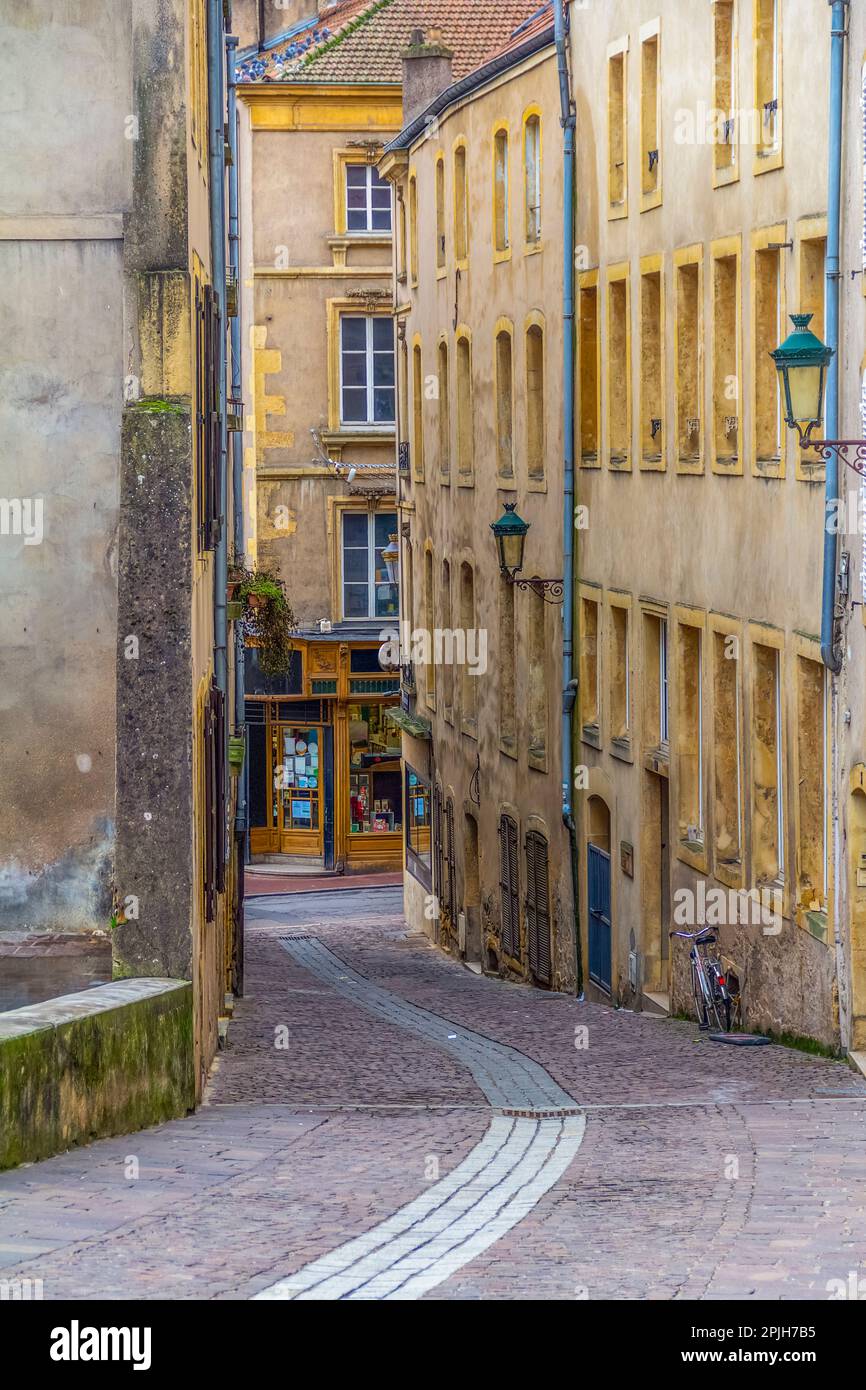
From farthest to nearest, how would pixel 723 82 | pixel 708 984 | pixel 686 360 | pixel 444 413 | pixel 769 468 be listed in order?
1. pixel 444 413
2. pixel 686 360
3. pixel 723 82
4. pixel 708 984
5. pixel 769 468

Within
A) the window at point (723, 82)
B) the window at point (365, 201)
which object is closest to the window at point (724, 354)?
the window at point (723, 82)

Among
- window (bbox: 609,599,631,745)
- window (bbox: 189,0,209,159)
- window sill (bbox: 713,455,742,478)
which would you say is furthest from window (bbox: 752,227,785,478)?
window (bbox: 609,599,631,745)

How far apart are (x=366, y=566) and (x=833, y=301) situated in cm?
2586

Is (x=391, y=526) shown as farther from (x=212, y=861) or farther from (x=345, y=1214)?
(x=345, y=1214)

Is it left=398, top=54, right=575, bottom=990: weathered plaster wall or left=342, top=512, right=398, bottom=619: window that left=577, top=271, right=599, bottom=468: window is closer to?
left=398, top=54, right=575, bottom=990: weathered plaster wall

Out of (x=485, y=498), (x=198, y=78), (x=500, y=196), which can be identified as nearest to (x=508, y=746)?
(x=485, y=498)

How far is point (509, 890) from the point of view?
94.9 feet

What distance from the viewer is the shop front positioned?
41.1 meters

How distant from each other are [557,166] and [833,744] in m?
11.8

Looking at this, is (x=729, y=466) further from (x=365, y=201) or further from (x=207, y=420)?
(x=365, y=201)

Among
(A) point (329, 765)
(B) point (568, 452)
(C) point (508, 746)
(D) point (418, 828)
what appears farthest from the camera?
(A) point (329, 765)

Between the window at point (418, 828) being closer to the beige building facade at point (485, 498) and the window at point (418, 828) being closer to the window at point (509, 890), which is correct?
the beige building facade at point (485, 498)

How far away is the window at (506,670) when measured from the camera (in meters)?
28.7

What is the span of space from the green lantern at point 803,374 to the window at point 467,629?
57.6ft
